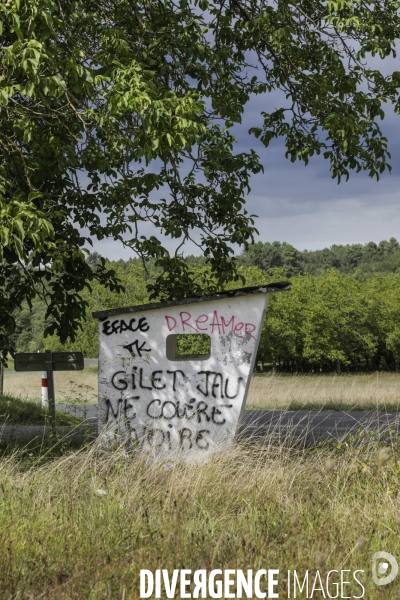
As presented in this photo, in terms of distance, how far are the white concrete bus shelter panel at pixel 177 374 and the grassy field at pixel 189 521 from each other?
930mm

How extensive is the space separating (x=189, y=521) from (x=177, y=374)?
3009mm

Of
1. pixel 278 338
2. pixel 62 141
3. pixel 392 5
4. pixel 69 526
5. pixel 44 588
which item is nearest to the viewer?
pixel 44 588

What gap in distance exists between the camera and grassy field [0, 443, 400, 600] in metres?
3.66

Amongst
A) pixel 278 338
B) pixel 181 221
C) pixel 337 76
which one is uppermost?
pixel 337 76

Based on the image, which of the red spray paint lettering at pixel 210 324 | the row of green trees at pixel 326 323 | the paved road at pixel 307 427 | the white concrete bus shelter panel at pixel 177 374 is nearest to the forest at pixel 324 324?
the row of green trees at pixel 326 323

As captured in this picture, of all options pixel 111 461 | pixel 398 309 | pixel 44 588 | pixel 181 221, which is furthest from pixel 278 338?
pixel 44 588

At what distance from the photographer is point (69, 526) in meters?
4.39

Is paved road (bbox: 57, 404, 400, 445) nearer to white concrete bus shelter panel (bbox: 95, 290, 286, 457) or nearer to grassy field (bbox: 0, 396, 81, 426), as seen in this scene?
white concrete bus shelter panel (bbox: 95, 290, 286, 457)

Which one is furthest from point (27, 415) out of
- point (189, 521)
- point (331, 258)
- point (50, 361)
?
point (331, 258)

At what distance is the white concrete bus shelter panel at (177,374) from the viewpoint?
7.21 meters

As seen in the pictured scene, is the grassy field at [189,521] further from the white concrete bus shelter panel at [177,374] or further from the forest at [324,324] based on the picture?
the forest at [324,324]

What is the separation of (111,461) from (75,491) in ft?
3.93

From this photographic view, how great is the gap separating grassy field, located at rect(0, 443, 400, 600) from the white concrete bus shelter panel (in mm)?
930

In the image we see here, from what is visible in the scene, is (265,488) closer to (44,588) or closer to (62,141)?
(44,588)
